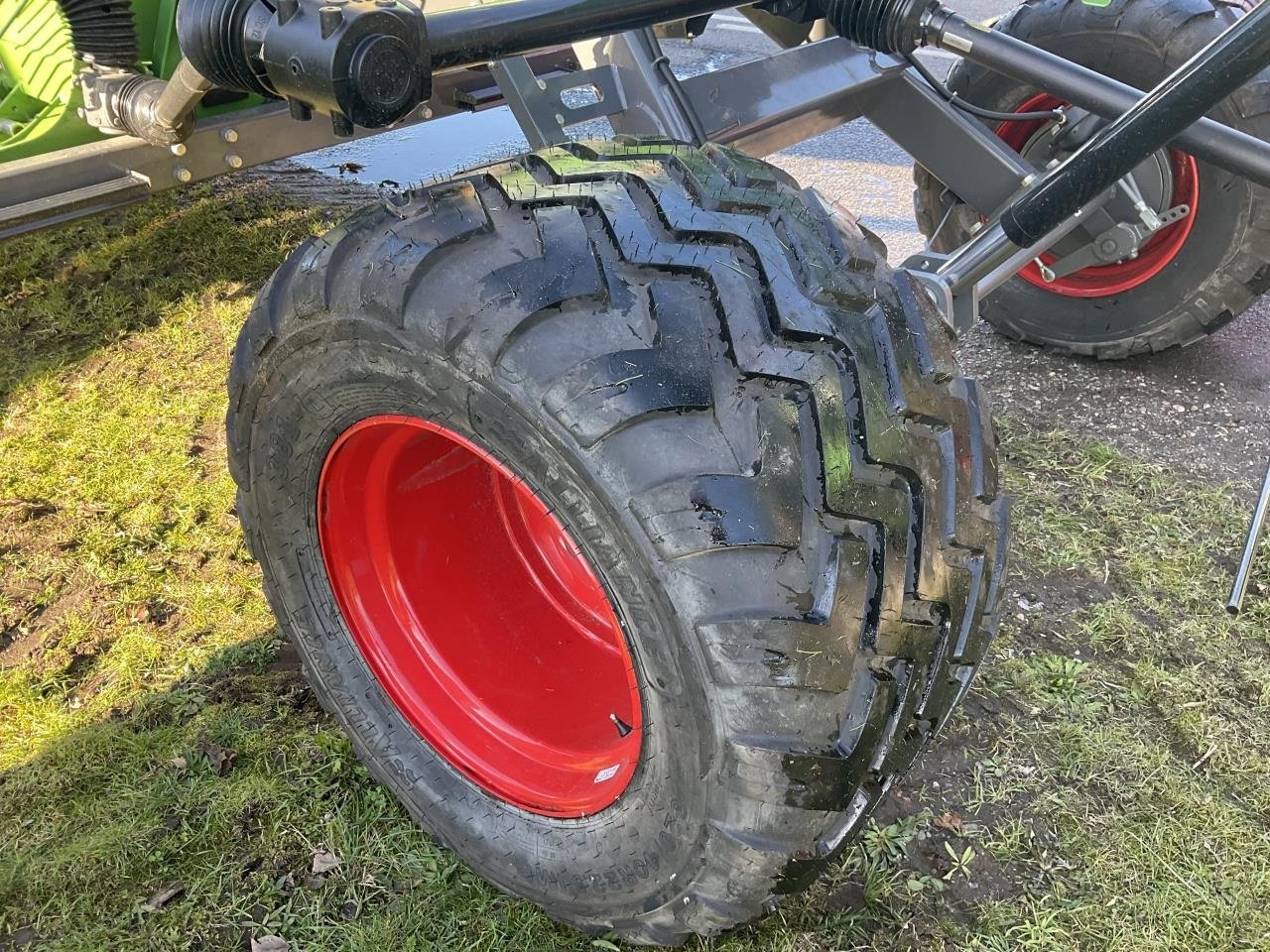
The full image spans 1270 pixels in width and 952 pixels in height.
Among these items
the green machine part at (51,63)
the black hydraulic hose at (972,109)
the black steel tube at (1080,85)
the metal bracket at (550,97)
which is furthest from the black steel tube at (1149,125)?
the green machine part at (51,63)

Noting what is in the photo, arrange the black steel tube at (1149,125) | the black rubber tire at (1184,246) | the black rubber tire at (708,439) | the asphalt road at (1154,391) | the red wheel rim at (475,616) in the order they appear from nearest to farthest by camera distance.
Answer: the black rubber tire at (708,439) → the black steel tube at (1149,125) → the red wheel rim at (475,616) → the black rubber tire at (1184,246) → the asphalt road at (1154,391)

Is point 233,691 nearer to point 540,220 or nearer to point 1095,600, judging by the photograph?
point 540,220

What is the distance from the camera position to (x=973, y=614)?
4.79 ft

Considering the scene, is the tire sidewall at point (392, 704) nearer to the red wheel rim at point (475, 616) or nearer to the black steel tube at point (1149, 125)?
the red wheel rim at point (475, 616)

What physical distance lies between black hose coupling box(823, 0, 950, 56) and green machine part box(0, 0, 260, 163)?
1.84 metres

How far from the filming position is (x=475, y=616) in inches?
81.1

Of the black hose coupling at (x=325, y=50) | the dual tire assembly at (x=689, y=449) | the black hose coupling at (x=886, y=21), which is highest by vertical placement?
the black hose coupling at (x=325, y=50)

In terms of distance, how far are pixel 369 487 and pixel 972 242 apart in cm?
134

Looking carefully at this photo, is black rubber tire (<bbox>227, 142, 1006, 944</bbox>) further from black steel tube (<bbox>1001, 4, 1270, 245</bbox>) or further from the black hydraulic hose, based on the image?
the black hydraulic hose

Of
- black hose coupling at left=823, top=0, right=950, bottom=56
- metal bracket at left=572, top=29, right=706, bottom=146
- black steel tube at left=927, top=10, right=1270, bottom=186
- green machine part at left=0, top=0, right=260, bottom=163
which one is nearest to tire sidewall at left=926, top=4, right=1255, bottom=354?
black steel tube at left=927, top=10, right=1270, bottom=186

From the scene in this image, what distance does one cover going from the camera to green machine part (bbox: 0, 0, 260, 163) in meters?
2.83

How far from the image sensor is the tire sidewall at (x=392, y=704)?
1321 mm

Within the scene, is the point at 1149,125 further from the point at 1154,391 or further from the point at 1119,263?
the point at 1154,391

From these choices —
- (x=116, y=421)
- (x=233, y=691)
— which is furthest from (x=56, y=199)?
(x=233, y=691)
